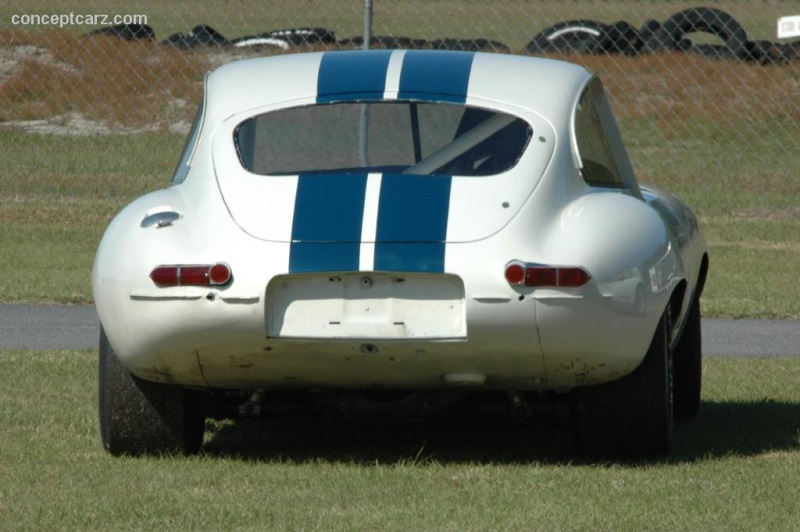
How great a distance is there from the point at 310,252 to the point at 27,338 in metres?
3.81

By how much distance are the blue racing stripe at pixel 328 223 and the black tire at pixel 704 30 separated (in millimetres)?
14258

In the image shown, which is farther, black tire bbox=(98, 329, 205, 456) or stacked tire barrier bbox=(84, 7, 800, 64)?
stacked tire barrier bbox=(84, 7, 800, 64)

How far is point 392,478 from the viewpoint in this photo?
4.66 m

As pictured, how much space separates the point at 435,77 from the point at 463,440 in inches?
53.0

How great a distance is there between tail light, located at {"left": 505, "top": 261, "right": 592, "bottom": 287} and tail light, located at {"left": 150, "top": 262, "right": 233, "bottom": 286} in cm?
85

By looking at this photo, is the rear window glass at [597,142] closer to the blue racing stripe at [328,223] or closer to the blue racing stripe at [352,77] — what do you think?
the blue racing stripe at [352,77]

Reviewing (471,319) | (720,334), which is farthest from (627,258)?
(720,334)

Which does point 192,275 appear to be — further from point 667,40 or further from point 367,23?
point 667,40

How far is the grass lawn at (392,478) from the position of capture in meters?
4.14

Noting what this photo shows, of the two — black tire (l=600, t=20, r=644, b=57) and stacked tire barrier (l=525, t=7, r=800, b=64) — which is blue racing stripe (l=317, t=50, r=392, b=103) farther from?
black tire (l=600, t=20, r=644, b=57)

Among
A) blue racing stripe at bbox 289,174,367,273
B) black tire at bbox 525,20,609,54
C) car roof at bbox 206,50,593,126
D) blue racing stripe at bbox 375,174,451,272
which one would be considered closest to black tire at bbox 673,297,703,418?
car roof at bbox 206,50,593,126

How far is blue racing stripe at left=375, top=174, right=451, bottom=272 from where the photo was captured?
14.3ft

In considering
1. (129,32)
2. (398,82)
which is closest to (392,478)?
(398,82)

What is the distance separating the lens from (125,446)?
4.96m
